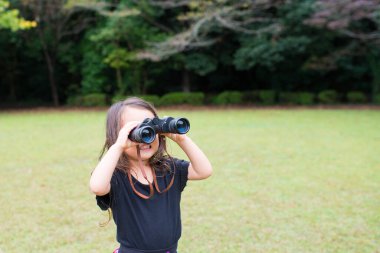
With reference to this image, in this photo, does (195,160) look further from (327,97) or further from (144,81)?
(144,81)

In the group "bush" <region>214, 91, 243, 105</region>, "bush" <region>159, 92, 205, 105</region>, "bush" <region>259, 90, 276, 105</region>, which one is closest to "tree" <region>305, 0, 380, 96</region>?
"bush" <region>259, 90, 276, 105</region>

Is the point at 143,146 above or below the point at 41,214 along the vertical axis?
above

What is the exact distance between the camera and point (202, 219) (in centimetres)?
437

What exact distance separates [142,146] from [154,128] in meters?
0.19

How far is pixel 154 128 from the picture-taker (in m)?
1.65

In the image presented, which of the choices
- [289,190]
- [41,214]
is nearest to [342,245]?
[289,190]

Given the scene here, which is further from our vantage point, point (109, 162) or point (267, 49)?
point (267, 49)

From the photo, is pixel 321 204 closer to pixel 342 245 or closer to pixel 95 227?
pixel 342 245

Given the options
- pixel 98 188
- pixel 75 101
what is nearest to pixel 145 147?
pixel 98 188

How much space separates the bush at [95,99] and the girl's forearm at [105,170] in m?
18.3

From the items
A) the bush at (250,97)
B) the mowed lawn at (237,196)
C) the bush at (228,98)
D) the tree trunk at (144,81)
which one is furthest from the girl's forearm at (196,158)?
the tree trunk at (144,81)

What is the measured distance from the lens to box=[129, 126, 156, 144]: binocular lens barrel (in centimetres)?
159

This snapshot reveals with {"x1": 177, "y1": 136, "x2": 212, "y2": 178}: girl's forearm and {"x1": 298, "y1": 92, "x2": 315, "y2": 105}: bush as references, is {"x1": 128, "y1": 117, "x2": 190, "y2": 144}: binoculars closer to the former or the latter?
{"x1": 177, "y1": 136, "x2": 212, "y2": 178}: girl's forearm

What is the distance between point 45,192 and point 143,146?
3.94 m
